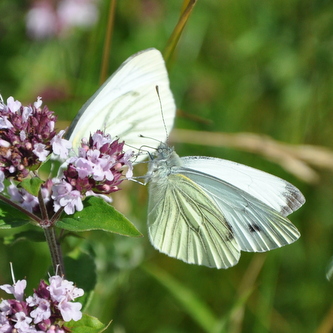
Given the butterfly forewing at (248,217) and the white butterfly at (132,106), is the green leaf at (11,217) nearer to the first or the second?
the white butterfly at (132,106)

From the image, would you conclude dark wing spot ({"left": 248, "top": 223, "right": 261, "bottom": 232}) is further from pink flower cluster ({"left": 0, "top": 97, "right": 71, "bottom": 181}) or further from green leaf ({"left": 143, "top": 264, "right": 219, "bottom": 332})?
pink flower cluster ({"left": 0, "top": 97, "right": 71, "bottom": 181})

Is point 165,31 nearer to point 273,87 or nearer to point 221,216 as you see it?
point 273,87

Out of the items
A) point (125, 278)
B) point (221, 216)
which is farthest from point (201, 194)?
point (125, 278)

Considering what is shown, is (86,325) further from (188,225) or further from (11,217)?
(188,225)

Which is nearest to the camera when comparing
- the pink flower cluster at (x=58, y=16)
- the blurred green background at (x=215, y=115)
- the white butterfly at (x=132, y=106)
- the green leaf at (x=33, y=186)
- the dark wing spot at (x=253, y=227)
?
the green leaf at (x=33, y=186)

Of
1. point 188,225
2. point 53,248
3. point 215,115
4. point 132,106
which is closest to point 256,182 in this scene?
point 188,225

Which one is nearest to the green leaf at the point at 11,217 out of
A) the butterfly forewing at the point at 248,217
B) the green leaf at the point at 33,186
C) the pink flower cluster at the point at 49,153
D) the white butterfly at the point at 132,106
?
the pink flower cluster at the point at 49,153
